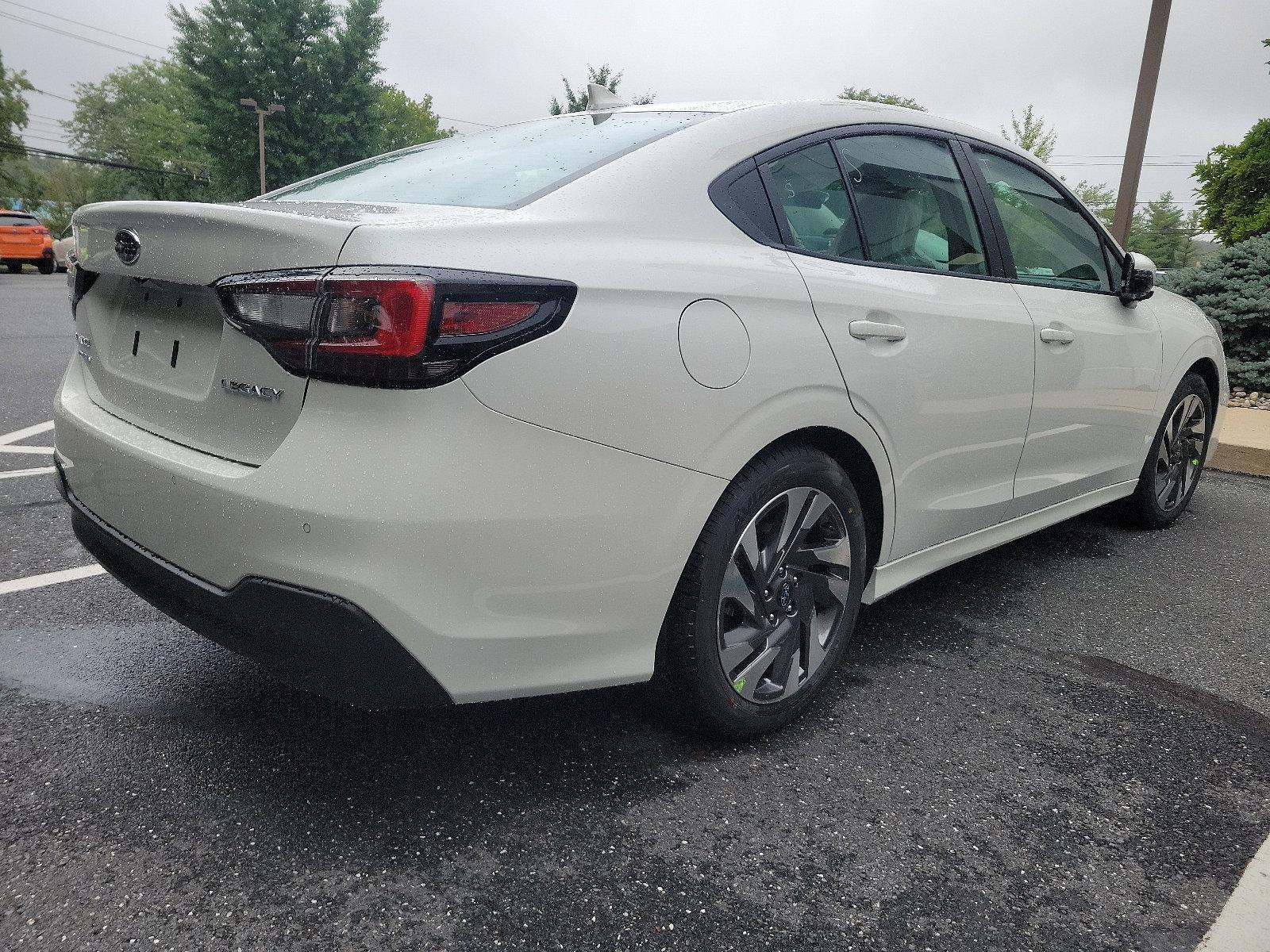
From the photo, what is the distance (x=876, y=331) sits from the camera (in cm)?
249

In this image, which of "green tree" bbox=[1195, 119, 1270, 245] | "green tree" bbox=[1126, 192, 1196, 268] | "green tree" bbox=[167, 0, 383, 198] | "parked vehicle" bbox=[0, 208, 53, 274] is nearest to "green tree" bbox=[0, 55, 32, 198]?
"green tree" bbox=[167, 0, 383, 198]

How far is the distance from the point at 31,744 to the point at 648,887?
1.49 meters

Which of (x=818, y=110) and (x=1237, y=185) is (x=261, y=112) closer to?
(x=1237, y=185)

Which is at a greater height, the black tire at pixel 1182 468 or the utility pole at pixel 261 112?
the utility pole at pixel 261 112

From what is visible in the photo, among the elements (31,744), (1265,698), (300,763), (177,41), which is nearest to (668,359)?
(300,763)

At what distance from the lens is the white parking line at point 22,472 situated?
4578mm

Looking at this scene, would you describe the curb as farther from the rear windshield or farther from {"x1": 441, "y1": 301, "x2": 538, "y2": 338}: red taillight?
{"x1": 441, "y1": 301, "x2": 538, "y2": 338}: red taillight

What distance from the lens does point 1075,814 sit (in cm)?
218

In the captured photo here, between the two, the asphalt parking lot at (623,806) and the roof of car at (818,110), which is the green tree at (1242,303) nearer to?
the asphalt parking lot at (623,806)

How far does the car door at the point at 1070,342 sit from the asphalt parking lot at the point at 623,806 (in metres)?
0.70

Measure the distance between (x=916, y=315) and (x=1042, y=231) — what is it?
1.17 metres

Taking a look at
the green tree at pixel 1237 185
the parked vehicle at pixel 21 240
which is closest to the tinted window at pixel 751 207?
the green tree at pixel 1237 185

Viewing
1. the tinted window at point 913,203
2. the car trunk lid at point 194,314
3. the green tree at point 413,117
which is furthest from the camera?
the green tree at point 413,117

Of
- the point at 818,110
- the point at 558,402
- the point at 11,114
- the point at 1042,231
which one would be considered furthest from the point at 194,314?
the point at 11,114
